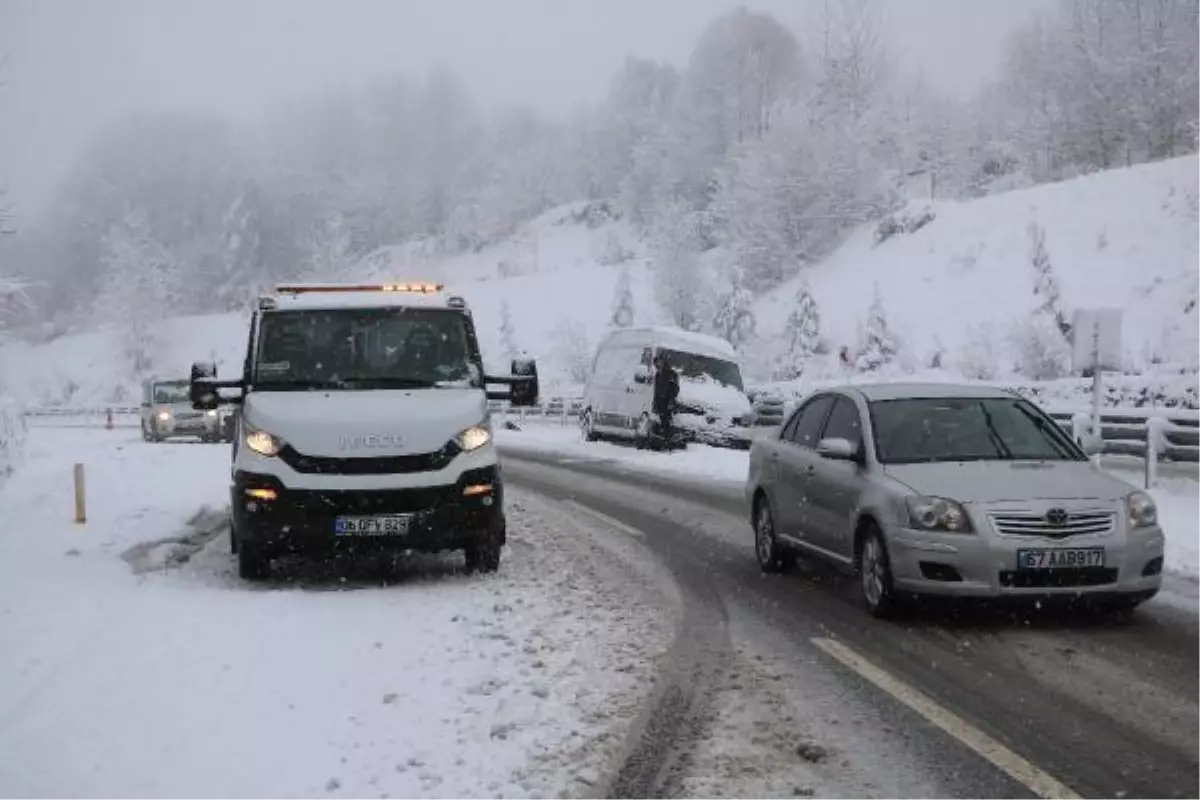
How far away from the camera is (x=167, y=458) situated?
71.4 feet

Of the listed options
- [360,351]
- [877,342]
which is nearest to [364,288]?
[360,351]

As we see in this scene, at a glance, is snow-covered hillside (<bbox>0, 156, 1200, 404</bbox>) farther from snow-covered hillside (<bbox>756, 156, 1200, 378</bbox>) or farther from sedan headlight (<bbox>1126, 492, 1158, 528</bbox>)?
sedan headlight (<bbox>1126, 492, 1158, 528</bbox>)

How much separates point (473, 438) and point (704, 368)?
17.2 m

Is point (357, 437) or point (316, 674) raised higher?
point (357, 437)

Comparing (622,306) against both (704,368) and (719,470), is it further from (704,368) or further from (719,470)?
(719,470)

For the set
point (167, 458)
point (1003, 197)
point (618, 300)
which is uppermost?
point (1003, 197)

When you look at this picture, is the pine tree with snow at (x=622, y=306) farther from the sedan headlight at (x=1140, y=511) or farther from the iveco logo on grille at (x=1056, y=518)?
the iveco logo on grille at (x=1056, y=518)

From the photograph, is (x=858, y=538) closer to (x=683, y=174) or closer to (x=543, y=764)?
(x=543, y=764)

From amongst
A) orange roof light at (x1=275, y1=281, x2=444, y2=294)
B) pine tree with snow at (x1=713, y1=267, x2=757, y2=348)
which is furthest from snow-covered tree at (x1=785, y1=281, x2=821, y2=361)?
orange roof light at (x1=275, y1=281, x2=444, y2=294)

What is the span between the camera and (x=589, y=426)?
28281mm

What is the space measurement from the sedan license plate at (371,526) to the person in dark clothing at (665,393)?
52.4 feet

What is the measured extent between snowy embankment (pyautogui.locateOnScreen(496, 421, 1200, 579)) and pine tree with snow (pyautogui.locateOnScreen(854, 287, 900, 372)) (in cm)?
1245

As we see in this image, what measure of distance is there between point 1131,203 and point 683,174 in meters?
51.4

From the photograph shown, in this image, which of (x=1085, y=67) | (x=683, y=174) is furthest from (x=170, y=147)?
(x=1085, y=67)
